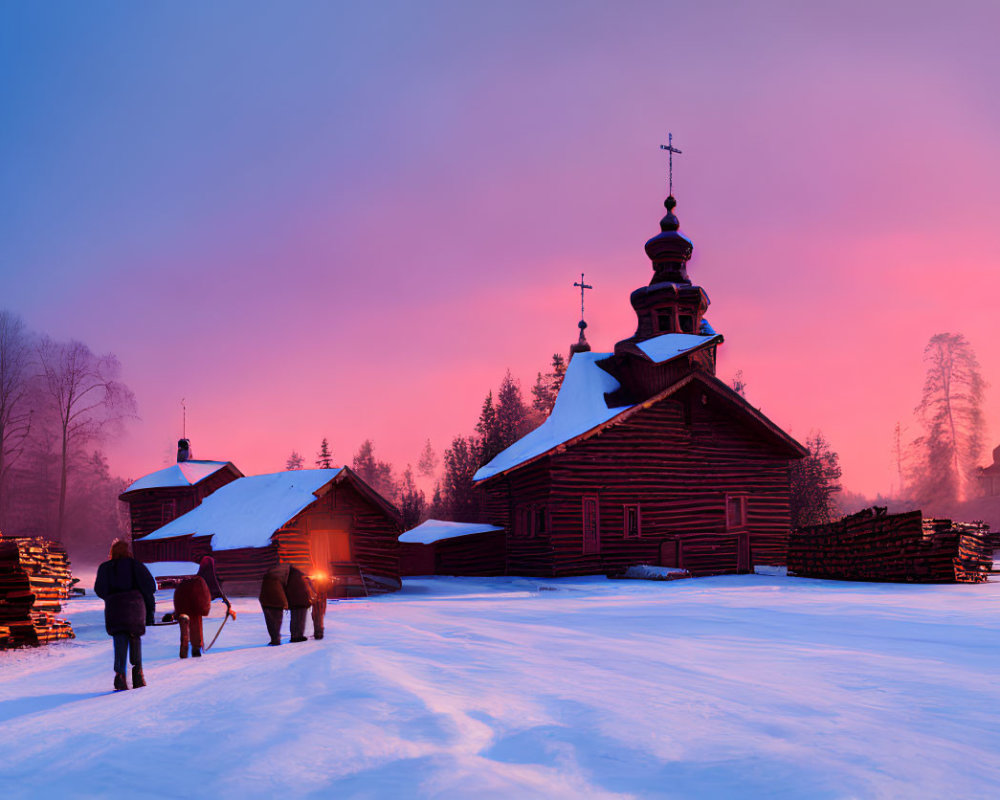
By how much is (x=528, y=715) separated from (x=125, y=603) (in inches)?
205

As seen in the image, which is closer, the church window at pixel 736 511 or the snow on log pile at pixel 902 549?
the snow on log pile at pixel 902 549

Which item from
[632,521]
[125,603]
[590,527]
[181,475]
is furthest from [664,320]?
[125,603]

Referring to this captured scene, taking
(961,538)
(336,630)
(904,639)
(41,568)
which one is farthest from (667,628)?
(961,538)

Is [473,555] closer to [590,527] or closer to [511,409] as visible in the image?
[590,527]

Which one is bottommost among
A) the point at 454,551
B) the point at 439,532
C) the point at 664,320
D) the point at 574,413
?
the point at 454,551

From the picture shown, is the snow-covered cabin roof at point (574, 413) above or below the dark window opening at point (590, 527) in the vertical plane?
above

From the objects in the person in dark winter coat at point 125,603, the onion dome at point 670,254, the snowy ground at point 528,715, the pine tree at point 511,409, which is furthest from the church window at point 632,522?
the pine tree at point 511,409

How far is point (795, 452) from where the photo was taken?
104ft

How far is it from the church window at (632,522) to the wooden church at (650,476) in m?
0.04

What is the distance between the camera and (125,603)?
9.41 m

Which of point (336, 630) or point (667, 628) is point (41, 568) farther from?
point (667, 628)

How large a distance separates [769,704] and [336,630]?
29.0 feet

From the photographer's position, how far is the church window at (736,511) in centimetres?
3100

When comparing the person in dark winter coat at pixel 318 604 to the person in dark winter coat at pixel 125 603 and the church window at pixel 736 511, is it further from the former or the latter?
the church window at pixel 736 511
